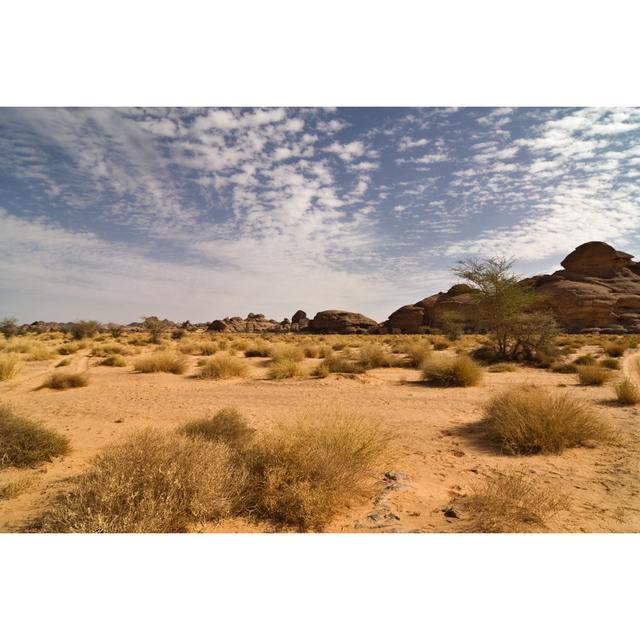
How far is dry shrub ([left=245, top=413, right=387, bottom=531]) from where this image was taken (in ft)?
11.3

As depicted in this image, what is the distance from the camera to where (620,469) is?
4785mm

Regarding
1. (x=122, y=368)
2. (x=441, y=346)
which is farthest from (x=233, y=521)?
(x=441, y=346)

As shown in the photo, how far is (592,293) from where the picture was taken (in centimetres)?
4291

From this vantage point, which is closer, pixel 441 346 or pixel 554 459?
pixel 554 459

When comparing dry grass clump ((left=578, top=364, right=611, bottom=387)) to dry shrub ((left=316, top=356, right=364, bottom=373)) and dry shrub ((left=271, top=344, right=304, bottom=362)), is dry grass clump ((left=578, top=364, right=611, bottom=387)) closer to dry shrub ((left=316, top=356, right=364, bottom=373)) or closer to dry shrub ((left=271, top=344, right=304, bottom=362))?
dry shrub ((left=316, top=356, right=364, bottom=373))

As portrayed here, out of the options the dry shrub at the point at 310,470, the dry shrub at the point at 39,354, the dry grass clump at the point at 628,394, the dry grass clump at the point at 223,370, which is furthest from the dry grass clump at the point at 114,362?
the dry grass clump at the point at 628,394

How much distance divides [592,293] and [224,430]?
165 feet

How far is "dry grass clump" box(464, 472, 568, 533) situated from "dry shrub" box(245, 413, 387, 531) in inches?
47.4

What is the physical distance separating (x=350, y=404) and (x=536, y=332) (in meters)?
11.2

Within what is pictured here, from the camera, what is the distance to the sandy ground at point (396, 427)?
3.68 metres

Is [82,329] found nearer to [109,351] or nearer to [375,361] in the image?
[109,351]

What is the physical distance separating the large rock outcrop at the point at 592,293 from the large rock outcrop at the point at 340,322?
11151mm

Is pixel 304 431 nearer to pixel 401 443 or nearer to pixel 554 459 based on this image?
pixel 401 443

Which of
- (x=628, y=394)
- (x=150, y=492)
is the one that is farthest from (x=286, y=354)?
(x=150, y=492)
